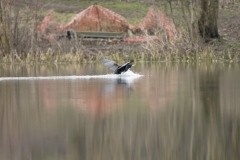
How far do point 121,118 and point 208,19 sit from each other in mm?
15538

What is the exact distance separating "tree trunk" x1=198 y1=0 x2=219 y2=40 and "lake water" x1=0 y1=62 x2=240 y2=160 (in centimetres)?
795

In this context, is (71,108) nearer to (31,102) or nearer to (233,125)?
(31,102)

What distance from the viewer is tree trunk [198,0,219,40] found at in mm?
23888

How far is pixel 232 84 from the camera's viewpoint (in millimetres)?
13500

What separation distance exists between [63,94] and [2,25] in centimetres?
1050

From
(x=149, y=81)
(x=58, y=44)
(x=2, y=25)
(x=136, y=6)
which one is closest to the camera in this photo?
(x=149, y=81)

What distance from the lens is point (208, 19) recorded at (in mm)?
24094

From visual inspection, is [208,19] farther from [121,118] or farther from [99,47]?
[121,118]

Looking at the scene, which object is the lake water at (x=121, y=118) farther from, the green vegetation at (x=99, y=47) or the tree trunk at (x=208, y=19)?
the tree trunk at (x=208, y=19)

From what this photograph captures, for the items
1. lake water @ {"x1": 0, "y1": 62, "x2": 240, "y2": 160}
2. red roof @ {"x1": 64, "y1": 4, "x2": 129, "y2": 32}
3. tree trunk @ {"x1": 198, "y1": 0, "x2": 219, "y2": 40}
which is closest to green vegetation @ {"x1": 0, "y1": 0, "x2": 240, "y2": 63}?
tree trunk @ {"x1": 198, "y1": 0, "x2": 219, "y2": 40}

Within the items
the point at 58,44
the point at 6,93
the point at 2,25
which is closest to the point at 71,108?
the point at 6,93

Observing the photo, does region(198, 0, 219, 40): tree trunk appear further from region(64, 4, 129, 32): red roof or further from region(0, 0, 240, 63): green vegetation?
region(64, 4, 129, 32): red roof

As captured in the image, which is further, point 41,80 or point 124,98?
point 41,80

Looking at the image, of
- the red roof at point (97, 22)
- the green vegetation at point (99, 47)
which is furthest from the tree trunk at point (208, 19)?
the red roof at point (97, 22)
